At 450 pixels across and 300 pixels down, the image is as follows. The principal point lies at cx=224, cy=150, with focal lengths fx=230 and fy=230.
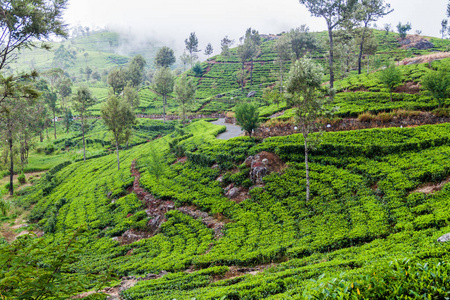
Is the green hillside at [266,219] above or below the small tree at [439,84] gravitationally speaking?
below

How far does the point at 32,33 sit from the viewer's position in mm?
16781

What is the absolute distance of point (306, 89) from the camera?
1978 centimetres

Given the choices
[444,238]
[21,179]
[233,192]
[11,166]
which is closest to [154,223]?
[233,192]

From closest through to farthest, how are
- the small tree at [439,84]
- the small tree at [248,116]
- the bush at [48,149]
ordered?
the small tree at [439,84]
the small tree at [248,116]
the bush at [48,149]

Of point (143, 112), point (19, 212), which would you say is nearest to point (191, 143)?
point (19, 212)

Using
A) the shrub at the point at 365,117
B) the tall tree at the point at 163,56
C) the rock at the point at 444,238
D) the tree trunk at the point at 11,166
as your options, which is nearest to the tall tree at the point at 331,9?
the shrub at the point at 365,117

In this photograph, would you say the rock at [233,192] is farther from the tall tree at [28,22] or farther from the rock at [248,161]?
the tall tree at [28,22]

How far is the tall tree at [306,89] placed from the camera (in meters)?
19.2

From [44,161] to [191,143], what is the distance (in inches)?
1818

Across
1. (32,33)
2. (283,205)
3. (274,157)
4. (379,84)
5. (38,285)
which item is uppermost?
(32,33)

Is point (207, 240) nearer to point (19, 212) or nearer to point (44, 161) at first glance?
point (19, 212)

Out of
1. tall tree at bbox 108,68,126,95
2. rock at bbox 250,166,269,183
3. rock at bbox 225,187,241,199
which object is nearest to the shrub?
rock at bbox 250,166,269,183

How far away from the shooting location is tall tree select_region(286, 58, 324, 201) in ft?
63.0

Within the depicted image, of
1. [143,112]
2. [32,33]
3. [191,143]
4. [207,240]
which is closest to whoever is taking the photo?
[32,33]
